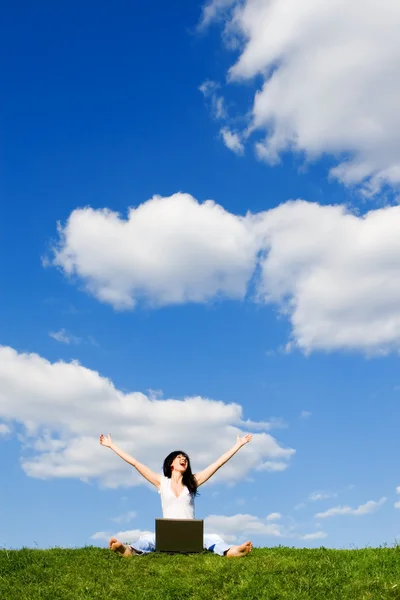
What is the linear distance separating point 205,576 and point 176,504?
3097mm

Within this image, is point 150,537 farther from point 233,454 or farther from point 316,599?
point 316,599

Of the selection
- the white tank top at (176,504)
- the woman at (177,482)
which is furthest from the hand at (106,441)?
the white tank top at (176,504)

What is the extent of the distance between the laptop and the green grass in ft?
0.97

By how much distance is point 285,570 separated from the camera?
14.9m

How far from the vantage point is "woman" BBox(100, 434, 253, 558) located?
17436mm

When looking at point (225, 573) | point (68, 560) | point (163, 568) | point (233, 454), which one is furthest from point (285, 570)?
point (68, 560)

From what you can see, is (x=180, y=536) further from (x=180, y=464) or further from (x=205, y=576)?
(x=205, y=576)

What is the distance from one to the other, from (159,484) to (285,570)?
4.42 meters

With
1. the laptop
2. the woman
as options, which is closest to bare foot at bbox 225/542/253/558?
the woman

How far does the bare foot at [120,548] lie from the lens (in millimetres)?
16672

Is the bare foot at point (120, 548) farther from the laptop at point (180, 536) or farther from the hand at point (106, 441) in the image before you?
the hand at point (106, 441)

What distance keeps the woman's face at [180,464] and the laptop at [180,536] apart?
1.49 meters

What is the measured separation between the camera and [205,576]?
49.0 ft

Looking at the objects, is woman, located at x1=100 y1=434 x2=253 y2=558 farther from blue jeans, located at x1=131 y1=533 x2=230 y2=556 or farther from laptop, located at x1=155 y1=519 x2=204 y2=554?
laptop, located at x1=155 y1=519 x2=204 y2=554
